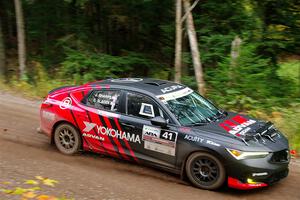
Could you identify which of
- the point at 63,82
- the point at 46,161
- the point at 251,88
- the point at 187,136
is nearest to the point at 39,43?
the point at 63,82

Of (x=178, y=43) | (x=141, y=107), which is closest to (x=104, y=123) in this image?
(x=141, y=107)

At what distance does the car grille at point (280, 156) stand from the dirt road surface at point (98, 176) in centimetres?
52

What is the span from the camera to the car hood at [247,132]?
22.7 feet

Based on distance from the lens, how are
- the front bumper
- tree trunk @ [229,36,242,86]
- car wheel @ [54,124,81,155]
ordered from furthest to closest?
tree trunk @ [229,36,242,86]
car wheel @ [54,124,81,155]
the front bumper

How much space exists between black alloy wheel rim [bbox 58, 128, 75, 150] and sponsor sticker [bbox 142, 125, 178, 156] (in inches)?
71.4

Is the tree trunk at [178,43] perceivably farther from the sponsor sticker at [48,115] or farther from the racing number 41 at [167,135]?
the racing number 41 at [167,135]

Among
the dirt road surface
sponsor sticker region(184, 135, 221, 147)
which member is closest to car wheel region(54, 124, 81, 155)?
the dirt road surface

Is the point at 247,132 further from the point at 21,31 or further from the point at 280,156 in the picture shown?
the point at 21,31

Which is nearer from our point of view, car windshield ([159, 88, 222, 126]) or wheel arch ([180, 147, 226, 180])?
wheel arch ([180, 147, 226, 180])

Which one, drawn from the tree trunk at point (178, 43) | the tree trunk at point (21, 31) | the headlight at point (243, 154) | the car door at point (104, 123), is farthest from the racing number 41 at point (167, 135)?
the tree trunk at point (21, 31)

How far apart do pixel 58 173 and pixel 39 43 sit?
14.6m

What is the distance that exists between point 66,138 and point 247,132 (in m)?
3.69

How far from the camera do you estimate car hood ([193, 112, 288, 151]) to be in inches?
272

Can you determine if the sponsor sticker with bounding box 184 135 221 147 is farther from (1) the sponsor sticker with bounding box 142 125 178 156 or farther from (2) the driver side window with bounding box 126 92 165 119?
(2) the driver side window with bounding box 126 92 165 119
